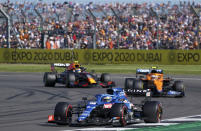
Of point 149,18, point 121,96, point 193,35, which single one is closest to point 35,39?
point 149,18

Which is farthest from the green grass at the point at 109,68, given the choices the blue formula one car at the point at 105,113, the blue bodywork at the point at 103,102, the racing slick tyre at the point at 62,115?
the racing slick tyre at the point at 62,115

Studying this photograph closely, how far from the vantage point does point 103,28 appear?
136 feet

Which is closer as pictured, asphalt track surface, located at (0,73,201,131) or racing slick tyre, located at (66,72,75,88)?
asphalt track surface, located at (0,73,201,131)

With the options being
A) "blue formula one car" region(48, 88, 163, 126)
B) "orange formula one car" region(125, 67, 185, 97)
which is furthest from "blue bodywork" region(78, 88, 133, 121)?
"orange formula one car" region(125, 67, 185, 97)

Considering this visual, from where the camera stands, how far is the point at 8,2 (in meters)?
44.9

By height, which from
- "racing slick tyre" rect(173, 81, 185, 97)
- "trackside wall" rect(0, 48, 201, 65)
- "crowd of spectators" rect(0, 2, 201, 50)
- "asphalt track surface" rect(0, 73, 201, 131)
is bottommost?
"asphalt track surface" rect(0, 73, 201, 131)

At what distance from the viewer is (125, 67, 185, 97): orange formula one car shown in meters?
18.2

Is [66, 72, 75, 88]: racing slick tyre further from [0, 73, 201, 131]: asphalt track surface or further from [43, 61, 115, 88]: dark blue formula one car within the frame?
[0, 73, 201, 131]: asphalt track surface

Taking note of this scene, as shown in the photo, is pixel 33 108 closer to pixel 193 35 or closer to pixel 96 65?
pixel 96 65

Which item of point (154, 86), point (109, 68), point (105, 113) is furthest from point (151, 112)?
point (109, 68)

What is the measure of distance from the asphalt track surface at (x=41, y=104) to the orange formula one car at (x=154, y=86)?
36 centimetres

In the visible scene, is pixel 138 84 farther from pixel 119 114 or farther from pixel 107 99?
pixel 119 114

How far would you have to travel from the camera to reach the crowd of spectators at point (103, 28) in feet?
128

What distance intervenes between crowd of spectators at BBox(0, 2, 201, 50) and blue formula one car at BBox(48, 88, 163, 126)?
2699cm
